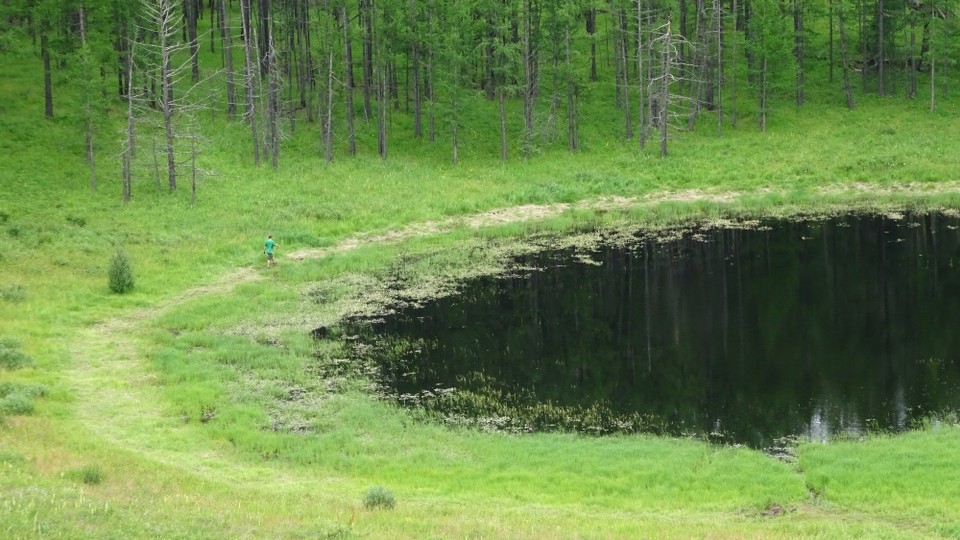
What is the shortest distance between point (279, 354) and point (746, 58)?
204ft

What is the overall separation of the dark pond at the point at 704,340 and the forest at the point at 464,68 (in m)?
27.1

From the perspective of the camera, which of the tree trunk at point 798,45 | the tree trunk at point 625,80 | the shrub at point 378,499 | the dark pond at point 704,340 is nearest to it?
the shrub at point 378,499

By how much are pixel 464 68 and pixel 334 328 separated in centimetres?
4548

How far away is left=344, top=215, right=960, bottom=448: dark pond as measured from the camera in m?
27.9

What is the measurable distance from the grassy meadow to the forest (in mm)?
1601

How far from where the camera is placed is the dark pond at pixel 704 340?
91.4ft

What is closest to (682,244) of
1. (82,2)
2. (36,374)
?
(36,374)

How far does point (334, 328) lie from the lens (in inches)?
1476

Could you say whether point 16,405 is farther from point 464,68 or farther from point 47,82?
point 464,68

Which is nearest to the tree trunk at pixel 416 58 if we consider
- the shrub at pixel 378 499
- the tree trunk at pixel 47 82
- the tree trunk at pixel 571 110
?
the tree trunk at pixel 571 110

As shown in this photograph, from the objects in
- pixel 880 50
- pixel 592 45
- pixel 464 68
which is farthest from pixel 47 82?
pixel 880 50

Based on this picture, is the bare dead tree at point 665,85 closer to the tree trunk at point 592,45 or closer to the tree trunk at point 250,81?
the tree trunk at point 592,45

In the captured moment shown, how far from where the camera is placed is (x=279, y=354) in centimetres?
3400

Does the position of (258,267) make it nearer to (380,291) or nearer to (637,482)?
(380,291)
